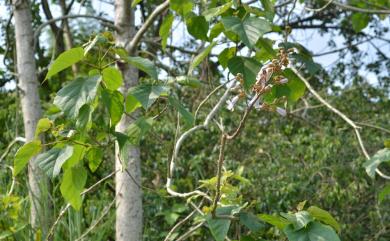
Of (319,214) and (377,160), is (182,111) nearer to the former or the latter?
(319,214)

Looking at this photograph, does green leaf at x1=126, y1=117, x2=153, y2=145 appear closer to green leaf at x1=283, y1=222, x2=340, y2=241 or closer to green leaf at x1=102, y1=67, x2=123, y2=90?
green leaf at x1=102, y1=67, x2=123, y2=90

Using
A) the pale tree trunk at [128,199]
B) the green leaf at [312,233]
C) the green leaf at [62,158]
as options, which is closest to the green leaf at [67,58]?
the green leaf at [62,158]

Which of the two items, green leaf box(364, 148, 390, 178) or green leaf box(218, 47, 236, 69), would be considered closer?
green leaf box(218, 47, 236, 69)

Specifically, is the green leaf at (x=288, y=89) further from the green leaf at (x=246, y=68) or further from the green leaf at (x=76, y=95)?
the green leaf at (x=76, y=95)

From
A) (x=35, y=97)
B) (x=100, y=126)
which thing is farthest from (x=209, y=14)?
(x=35, y=97)

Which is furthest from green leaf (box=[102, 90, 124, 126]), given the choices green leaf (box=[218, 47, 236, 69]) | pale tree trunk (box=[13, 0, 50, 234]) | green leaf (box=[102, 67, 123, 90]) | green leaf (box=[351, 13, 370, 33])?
pale tree trunk (box=[13, 0, 50, 234])

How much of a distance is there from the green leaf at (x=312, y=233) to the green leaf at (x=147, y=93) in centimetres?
37

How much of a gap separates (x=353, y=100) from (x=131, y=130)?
13.7 ft

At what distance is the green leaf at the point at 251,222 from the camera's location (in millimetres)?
1473

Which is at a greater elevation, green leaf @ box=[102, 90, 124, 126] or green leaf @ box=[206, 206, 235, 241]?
green leaf @ box=[102, 90, 124, 126]

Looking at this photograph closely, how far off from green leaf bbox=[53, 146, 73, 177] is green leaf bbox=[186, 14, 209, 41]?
1.19 ft

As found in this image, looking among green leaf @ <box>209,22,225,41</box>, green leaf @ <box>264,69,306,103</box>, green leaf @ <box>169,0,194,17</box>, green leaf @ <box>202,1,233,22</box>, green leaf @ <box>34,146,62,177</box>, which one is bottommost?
green leaf @ <box>34,146,62,177</box>

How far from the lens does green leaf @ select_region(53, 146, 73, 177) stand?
1.39 meters

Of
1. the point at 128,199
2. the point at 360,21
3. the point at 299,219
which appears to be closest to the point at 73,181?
the point at 299,219
